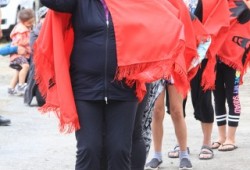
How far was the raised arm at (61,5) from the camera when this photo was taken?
432 cm

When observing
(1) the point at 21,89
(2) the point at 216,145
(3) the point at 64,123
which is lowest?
(1) the point at 21,89

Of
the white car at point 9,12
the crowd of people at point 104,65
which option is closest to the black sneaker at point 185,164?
the crowd of people at point 104,65

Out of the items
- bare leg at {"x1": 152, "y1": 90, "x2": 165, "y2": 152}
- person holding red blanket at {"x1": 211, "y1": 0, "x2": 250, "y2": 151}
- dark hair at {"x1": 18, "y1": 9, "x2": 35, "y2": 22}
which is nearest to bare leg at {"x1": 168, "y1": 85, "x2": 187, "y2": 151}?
bare leg at {"x1": 152, "y1": 90, "x2": 165, "y2": 152}

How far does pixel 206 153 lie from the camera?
698 centimetres

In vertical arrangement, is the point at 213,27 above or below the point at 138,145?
above

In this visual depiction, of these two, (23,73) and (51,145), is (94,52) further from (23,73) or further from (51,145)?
(23,73)

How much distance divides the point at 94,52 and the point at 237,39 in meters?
3.09

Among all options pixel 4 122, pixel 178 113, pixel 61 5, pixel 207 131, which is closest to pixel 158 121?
pixel 178 113

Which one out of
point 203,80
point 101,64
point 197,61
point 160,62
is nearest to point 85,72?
point 101,64

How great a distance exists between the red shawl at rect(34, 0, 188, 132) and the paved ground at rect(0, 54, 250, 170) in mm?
2251

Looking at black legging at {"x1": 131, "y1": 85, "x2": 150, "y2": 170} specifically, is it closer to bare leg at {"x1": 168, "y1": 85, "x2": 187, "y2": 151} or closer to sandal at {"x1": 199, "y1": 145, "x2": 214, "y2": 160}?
bare leg at {"x1": 168, "y1": 85, "x2": 187, "y2": 151}

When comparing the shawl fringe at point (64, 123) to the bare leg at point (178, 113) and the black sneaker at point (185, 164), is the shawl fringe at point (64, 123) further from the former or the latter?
the black sneaker at point (185, 164)

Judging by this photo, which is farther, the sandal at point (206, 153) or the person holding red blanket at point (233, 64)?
the person holding red blanket at point (233, 64)

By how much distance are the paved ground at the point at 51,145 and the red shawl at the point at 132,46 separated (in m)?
2.25
